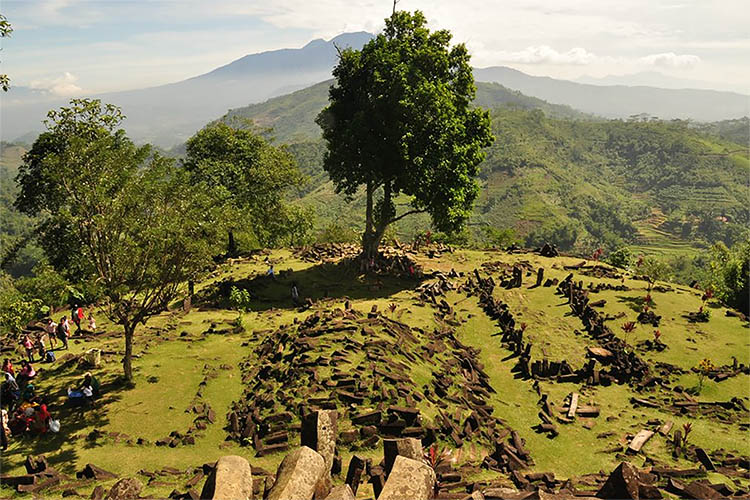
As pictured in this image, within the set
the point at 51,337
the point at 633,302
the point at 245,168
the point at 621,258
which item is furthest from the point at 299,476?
the point at 621,258

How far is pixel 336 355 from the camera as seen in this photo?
1925 centimetres

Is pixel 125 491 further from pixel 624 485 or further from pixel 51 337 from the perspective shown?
pixel 51 337

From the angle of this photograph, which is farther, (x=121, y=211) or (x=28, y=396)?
(x=28, y=396)

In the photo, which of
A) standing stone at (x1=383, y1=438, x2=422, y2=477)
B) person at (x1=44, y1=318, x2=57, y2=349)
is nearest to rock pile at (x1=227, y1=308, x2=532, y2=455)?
standing stone at (x1=383, y1=438, x2=422, y2=477)

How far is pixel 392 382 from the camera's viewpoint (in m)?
17.7

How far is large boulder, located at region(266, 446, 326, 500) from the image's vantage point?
27.3ft

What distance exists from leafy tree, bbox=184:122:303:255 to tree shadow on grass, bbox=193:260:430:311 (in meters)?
7.27

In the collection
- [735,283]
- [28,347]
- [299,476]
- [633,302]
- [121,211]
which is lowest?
[633,302]

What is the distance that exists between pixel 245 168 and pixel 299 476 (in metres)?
36.3

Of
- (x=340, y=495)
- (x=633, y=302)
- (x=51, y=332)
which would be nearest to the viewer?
(x=340, y=495)

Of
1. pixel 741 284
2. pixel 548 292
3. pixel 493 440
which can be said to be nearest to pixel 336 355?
pixel 493 440

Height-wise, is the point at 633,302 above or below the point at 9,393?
below

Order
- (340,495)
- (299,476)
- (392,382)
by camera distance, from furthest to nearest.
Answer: (392,382) → (299,476) → (340,495)

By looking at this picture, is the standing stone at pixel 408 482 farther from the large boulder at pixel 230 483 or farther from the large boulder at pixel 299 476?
the large boulder at pixel 230 483
